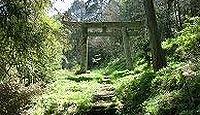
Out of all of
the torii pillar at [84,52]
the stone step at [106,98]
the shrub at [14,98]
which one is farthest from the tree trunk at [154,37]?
the torii pillar at [84,52]

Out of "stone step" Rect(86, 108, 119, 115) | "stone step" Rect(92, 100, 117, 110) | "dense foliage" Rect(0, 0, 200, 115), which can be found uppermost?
"dense foliage" Rect(0, 0, 200, 115)

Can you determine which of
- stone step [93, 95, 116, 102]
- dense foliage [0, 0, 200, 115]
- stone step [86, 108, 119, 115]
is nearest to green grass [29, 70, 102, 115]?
dense foliage [0, 0, 200, 115]

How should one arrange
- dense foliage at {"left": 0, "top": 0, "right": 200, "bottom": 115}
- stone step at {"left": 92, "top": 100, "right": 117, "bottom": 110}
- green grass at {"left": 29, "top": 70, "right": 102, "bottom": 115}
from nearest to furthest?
dense foliage at {"left": 0, "top": 0, "right": 200, "bottom": 115}, stone step at {"left": 92, "top": 100, "right": 117, "bottom": 110}, green grass at {"left": 29, "top": 70, "right": 102, "bottom": 115}

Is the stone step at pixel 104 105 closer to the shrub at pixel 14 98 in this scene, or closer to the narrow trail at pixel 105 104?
the narrow trail at pixel 105 104

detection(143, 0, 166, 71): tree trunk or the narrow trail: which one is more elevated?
detection(143, 0, 166, 71): tree trunk

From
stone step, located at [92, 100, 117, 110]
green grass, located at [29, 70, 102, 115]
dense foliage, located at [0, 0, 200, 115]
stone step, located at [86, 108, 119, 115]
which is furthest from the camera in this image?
green grass, located at [29, 70, 102, 115]

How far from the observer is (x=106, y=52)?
4547 cm

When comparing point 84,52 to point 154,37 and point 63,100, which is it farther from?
point 154,37

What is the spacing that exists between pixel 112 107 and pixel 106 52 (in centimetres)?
3365

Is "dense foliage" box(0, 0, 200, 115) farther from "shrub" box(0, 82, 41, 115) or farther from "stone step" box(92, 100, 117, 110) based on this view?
"stone step" box(92, 100, 117, 110)

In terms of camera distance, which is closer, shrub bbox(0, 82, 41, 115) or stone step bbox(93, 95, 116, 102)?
shrub bbox(0, 82, 41, 115)

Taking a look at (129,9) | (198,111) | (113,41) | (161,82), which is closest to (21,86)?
(161,82)

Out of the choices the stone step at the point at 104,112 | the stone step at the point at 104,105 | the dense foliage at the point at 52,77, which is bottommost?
the stone step at the point at 104,112

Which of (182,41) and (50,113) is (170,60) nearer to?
(182,41)
